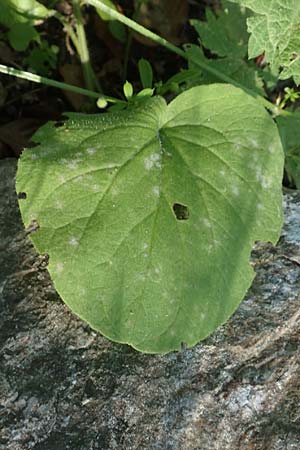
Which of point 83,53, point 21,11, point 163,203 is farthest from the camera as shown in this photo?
point 83,53

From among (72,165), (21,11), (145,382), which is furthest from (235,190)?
(21,11)

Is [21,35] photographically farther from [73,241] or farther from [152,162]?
[73,241]

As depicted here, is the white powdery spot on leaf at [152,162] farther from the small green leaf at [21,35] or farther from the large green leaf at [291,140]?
the small green leaf at [21,35]

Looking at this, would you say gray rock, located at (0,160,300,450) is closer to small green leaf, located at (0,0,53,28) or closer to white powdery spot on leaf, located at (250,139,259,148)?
white powdery spot on leaf, located at (250,139,259,148)

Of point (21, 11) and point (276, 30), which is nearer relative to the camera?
point (276, 30)

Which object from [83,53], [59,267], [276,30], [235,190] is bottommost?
[59,267]

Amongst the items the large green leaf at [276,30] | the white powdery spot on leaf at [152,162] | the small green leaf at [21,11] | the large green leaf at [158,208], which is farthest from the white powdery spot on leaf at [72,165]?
the small green leaf at [21,11]

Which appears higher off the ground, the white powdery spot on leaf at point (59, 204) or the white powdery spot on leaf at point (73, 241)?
the white powdery spot on leaf at point (59, 204)
